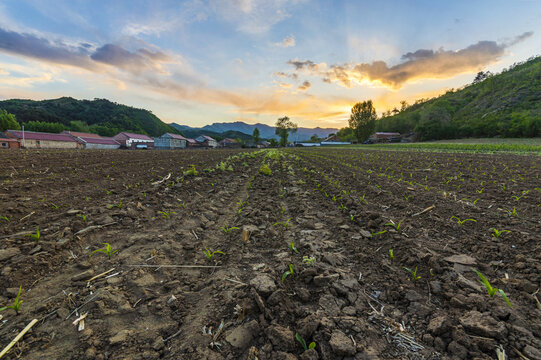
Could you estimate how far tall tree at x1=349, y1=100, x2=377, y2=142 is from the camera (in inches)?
3115

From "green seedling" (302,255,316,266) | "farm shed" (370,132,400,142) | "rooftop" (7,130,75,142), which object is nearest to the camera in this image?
"green seedling" (302,255,316,266)

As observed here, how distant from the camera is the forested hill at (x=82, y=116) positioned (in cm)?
9394

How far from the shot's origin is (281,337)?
1707 millimetres

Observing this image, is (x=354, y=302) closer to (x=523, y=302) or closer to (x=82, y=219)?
(x=523, y=302)

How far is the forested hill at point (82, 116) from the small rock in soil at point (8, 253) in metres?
120

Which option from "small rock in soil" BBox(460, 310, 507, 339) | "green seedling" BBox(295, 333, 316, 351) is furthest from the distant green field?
"green seedling" BBox(295, 333, 316, 351)

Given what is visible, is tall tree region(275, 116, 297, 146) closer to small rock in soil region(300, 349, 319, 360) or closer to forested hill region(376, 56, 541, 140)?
forested hill region(376, 56, 541, 140)

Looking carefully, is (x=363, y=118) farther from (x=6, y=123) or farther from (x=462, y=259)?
(x=6, y=123)

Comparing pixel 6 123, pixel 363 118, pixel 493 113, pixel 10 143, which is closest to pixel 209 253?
pixel 10 143

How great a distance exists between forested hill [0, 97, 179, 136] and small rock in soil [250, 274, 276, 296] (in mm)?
122557

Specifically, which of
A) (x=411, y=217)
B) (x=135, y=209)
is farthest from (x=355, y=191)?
(x=135, y=209)

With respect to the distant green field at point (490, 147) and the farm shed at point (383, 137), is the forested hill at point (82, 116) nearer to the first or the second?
the farm shed at point (383, 137)

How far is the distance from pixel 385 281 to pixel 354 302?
572 mm

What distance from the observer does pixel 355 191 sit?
6406 millimetres
